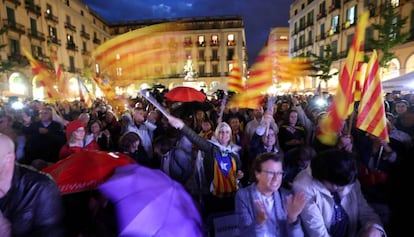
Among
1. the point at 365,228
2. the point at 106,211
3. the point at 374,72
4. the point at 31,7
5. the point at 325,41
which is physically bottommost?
the point at 365,228

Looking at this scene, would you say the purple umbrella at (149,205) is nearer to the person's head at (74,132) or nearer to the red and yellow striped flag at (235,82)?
the person's head at (74,132)

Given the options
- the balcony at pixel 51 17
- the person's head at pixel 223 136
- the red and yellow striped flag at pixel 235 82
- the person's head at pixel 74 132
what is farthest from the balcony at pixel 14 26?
the person's head at pixel 223 136

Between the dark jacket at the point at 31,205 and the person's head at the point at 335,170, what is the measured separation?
6.09ft

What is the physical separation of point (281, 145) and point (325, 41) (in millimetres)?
36758

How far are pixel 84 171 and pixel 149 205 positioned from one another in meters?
0.71

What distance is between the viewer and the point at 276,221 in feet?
6.63

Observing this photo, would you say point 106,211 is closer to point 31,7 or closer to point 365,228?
point 365,228

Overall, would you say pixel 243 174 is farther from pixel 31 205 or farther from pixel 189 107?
pixel 189 107

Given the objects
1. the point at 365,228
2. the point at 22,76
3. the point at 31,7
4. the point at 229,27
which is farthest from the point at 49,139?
the point at 229,27

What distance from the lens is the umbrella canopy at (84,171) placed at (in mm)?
1858

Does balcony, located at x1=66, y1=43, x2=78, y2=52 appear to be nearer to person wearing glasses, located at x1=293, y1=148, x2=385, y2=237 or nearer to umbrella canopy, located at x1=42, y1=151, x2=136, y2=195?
umbrella canopy, located at x1=42, y1=151, x2=136, y2=195

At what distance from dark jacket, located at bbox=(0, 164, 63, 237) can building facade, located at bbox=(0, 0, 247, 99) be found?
4465 mm

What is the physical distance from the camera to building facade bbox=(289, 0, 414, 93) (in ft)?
71.1

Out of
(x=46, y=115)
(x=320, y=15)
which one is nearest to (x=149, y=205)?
(x=46, y=115)
